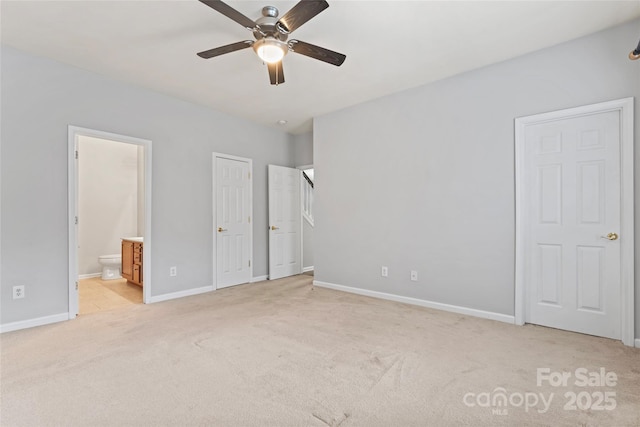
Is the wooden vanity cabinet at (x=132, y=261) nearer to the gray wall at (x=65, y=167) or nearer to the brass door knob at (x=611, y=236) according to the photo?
the gray wall at (x=65, y=167)

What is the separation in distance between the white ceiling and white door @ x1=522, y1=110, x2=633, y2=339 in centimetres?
79

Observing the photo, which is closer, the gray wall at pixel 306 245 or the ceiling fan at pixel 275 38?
the ceiling fan at pixel 275 38

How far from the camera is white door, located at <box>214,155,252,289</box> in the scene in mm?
4707

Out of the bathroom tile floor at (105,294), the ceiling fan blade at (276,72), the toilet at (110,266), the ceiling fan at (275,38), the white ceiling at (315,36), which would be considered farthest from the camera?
the toilet at (110,266)

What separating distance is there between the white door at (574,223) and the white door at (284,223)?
3.66 meters

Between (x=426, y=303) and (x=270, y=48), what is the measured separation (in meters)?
3.16

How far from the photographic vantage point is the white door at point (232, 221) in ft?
15.4

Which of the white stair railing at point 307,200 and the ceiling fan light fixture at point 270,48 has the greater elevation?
the ceiling fan light fixture at point 270,48

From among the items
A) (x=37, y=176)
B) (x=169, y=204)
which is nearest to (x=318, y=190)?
(x=169, y=204)

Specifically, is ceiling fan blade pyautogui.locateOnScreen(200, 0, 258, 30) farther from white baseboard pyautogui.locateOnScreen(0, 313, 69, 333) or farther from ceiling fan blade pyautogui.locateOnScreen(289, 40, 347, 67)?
white baseboard pyautogui.locateOnScreen(0, 313, 69, 333)

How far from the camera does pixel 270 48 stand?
2420 mm
